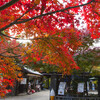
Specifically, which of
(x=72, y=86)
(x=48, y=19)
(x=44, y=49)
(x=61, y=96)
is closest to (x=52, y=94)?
(x=61, y=96)

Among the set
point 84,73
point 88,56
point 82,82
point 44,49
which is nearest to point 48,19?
point 44,49

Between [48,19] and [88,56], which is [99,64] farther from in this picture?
[48,19]

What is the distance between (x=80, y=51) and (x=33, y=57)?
5.02m

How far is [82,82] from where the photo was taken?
32.7ft

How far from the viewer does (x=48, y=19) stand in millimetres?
4117

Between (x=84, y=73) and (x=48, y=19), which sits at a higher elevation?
(x=48, y=19)

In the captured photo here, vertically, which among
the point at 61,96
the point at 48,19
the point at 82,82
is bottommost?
the point at 61,96

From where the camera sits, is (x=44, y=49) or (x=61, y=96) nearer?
(x=44, y=49)

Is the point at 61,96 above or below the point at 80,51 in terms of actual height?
below

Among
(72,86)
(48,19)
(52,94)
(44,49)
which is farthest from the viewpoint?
(72,86)

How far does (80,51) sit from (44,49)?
5.31m

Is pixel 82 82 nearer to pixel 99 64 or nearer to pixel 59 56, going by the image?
pixel 99 64

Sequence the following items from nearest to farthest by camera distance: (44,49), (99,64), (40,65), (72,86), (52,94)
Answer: (44,49) → (99,64) → (52,94) → (72,86) → (40,65)

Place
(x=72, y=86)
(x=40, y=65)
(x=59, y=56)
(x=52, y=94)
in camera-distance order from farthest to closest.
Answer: (x=40, y=65) < (x=72, y=86) < (x=52, y=94) < (x=59, y=56)
